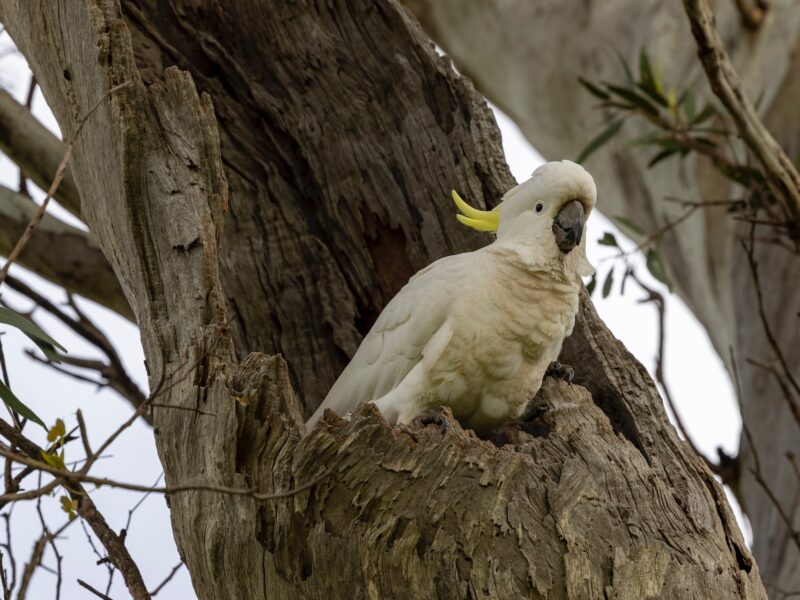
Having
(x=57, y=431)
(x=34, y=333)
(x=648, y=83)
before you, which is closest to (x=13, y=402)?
(x=34, y=333)

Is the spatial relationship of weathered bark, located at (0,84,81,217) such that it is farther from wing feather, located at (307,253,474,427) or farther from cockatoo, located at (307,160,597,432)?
cockatoo, located at (307,160,597,432)

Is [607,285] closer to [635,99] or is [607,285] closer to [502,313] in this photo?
[635,99]

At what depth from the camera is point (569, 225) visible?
2.42 m

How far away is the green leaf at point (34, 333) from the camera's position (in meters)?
2.06

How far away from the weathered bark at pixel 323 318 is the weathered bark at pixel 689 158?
122 centimetres

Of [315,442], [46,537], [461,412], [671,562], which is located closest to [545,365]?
[461,412]

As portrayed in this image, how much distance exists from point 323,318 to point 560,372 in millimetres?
774

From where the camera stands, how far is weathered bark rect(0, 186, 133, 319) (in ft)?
12.1

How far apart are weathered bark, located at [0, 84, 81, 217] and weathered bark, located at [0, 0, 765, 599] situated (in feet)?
2.51

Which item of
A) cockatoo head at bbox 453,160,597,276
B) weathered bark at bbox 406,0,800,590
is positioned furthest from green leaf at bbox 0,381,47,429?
weathered bark at bbox 406,0,800,590

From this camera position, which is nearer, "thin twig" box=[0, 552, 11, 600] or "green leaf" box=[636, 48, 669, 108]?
"thin twig" box=[0, 552, 11, 600]

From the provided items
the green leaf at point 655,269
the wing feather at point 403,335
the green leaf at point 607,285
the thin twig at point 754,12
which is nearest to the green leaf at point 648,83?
the green leaf at point 655,269

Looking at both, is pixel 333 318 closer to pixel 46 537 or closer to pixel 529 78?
pixel 46 537

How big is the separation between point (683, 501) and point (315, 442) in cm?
83
